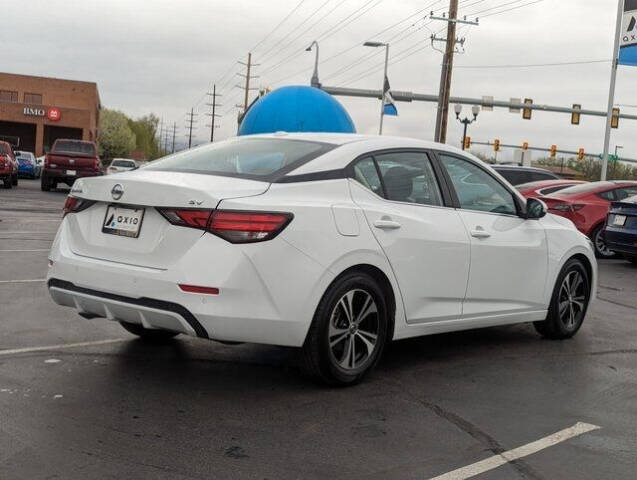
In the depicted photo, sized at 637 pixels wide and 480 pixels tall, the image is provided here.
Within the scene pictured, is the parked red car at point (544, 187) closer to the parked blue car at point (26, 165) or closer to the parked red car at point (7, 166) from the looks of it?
the parked red car at point (7, 166)

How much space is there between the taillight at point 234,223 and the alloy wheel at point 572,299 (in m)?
3.32

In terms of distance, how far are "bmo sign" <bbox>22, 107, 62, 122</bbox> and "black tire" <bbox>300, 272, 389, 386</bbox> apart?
74.1m

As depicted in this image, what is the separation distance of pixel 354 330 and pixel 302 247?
2.40 feet

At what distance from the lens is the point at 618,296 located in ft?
33.0

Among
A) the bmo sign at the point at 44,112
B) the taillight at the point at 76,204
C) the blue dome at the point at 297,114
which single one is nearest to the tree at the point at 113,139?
the bmo sign at the point at 44,112

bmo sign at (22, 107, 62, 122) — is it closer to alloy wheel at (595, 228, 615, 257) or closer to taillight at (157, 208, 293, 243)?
alloy wheel at (595, 228, 615, 257)

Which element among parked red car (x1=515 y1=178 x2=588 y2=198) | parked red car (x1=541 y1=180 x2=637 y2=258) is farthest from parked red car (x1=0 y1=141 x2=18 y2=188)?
parked red car (x1=541 y1=180 x2=637 y2=258)

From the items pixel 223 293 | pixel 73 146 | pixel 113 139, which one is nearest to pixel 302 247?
pixel 223 293

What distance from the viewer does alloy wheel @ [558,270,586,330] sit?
695cm

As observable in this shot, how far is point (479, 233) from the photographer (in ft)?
19.3

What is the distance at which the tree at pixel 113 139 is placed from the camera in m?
108

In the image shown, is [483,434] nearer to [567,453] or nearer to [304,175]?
[567,453]

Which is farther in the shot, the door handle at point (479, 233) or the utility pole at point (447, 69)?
the utility pole at point (447, 69)

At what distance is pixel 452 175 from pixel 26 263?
605 cm
